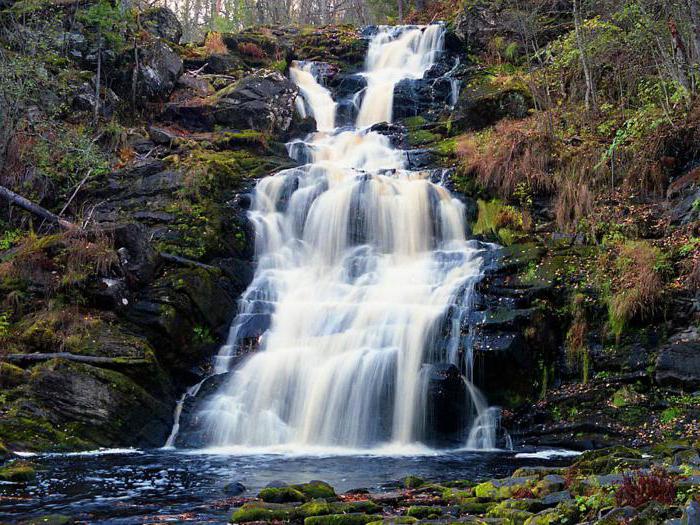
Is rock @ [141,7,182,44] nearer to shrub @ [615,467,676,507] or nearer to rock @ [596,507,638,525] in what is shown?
shrub @ [615,467,676,507]

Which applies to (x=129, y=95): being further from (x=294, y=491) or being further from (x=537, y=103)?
(x=294, y=491)

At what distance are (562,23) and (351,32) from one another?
1023cm

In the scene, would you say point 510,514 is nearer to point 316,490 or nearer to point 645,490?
point 645,490

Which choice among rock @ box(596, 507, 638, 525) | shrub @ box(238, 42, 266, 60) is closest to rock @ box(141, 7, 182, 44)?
shrub @ box(238, 42, 266, 60)

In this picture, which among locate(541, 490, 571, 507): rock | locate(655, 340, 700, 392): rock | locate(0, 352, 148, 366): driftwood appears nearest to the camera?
locate(541, 490, 571, 507): rock

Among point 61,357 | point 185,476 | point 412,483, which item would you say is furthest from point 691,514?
point 61,357

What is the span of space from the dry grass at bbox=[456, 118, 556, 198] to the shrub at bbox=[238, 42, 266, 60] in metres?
12.6

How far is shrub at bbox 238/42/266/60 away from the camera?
2625cm

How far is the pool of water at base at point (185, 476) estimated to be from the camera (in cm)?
667

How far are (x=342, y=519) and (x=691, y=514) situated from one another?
2.95 m

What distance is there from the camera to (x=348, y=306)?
13.9 metres

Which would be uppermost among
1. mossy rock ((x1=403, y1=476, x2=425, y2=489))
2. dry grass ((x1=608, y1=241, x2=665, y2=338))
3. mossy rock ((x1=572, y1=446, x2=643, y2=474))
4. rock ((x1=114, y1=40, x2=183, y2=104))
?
rock ((x1=114, y1=40, x2=183, y2=104))

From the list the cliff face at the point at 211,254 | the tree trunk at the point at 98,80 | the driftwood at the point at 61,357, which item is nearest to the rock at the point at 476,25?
the cliff face at the point at 211,254

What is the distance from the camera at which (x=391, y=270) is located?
1526cm
